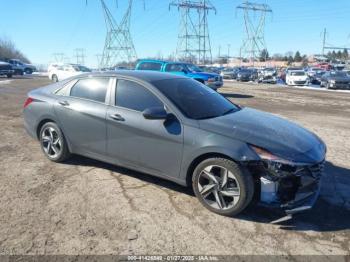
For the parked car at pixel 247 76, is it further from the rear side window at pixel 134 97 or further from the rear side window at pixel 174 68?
the rear side window at pixel 134 97

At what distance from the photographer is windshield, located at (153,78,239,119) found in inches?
177

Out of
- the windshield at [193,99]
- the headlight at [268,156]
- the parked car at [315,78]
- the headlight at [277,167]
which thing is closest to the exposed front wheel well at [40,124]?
the windshield at [193,99]

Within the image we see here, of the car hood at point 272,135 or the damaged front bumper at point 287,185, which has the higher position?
the car hood at point 272,135

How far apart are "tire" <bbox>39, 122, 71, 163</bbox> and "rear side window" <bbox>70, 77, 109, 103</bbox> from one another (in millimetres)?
654

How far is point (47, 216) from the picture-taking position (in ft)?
12.9

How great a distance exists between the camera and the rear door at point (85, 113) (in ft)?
16.5

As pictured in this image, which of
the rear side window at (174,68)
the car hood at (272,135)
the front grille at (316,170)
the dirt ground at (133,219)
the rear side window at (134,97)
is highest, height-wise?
the rear side window at (174,68)

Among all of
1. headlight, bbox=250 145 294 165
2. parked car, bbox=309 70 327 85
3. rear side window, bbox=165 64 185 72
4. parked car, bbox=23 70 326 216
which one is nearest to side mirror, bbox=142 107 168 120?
parked car, bbox=23 70 326 216

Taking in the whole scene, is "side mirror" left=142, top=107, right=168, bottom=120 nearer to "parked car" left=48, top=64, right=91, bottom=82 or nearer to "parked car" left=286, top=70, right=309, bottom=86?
"parked car" left=48, top=64, right=91, bottom=82

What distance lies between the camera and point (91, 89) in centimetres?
528

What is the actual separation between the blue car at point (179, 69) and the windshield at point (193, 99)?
1211 cm

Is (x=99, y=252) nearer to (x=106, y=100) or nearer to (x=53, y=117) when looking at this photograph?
(x=106, y=100)

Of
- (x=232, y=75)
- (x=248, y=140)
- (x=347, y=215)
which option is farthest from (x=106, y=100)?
(x=232, y=75)

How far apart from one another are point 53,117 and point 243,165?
3212 millimetres
